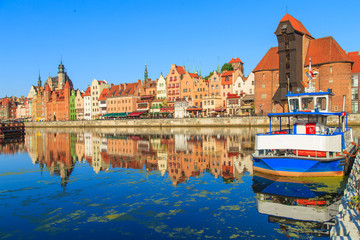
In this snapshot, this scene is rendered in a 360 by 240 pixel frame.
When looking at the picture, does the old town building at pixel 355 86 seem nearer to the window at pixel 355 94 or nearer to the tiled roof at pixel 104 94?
the window at pixel 355 94

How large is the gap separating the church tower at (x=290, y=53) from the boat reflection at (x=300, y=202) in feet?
180

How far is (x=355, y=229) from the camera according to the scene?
28.0 feet

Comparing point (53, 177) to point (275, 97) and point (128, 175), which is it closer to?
point (128, 175)

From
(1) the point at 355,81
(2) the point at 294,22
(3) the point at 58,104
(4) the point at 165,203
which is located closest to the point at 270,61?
(2) the point at 294,22

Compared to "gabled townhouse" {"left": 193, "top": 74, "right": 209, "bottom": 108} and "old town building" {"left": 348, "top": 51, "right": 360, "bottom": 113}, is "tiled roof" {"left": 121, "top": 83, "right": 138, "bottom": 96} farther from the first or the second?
"old town building" {"left": 348, "top": 51, "right": 360, "bottom": 113}

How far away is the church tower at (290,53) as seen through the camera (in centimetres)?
6938

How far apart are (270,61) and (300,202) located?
6596 centimetres

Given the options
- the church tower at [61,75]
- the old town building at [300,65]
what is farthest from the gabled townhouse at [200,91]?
the church tower at [61,75]

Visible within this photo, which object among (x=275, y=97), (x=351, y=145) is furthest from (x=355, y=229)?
(x=275, y=97)

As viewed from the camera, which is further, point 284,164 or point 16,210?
point 284,164

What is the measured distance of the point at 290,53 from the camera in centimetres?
6988

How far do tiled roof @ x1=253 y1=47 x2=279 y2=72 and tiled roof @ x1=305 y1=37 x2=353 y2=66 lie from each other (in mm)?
6873

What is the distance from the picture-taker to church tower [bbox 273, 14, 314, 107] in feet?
228

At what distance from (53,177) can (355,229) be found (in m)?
18.2
